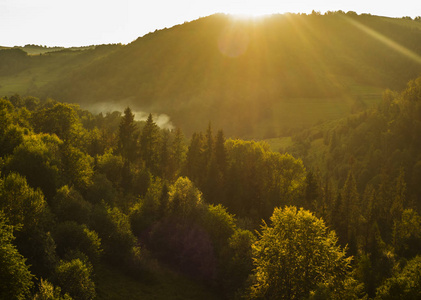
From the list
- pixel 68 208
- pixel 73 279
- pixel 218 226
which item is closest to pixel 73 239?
pixel 68 208

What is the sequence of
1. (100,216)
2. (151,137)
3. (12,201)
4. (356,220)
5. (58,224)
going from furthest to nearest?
(356,220) → (151,137) → (100,216) → (58,224) → (12,201)

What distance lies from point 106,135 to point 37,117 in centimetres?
2611

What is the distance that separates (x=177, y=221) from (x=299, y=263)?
31.3 meters

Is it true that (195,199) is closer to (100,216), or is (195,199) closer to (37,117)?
(100,216)

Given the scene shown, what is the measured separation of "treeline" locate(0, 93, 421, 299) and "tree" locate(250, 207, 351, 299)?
14 centimetres

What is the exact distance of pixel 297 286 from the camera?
4556 centimetres

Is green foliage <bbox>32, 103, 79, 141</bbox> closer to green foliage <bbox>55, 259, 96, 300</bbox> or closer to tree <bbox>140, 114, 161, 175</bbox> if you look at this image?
tree <bbox>140, 114, 161, 175</bbox>

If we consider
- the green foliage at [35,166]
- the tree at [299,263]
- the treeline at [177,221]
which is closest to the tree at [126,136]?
the treeline at [177,221]

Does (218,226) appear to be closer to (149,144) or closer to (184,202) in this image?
(184,202)

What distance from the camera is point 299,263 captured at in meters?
46.1

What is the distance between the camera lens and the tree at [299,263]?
1793 inches

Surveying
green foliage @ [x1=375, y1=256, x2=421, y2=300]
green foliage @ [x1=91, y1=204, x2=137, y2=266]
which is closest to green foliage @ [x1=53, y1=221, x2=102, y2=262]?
green foliage @ [x1=91, y1=204, x2=137, y2=266]

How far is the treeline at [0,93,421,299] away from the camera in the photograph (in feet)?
141

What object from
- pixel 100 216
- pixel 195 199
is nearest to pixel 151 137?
pixel 195 199
